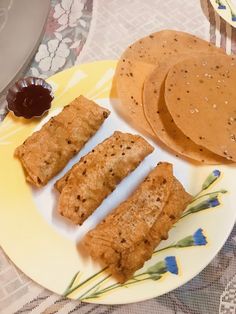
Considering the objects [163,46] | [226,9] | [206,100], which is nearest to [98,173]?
[206,100]

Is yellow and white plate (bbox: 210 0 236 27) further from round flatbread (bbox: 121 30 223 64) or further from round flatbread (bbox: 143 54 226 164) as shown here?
round flatbread (bbox: 143 54 226 164)

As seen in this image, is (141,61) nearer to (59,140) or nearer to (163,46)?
(163,46)

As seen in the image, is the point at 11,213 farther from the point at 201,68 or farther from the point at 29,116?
the point at 201,68

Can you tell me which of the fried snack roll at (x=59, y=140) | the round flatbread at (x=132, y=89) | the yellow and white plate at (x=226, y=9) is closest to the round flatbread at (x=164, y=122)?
the round flatbread at (x=132, y=89)

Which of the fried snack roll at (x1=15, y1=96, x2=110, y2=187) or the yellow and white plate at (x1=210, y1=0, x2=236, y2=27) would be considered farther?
the yellow and white plate at (x1=210, y1=0, x2=236, y2=27)

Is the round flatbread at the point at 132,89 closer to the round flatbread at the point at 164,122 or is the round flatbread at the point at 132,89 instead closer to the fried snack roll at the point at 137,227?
the round flatbread at the point at 164,122

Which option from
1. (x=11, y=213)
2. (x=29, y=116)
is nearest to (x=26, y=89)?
(x=29, y=116)

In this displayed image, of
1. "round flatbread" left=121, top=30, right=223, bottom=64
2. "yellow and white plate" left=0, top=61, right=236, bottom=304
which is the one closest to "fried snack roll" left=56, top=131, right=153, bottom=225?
"yellow and white plate" left=0, top=61, right=236, bottom=304
